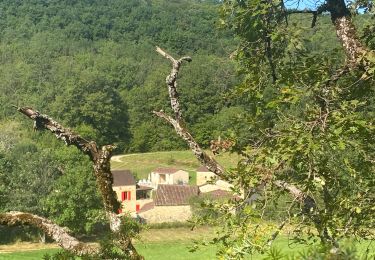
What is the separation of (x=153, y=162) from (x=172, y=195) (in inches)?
1092

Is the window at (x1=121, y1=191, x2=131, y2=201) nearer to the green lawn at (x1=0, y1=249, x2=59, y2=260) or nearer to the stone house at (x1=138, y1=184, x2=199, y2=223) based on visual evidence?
the stone house at (x1=138, y1=184, x2=199, y2=223)

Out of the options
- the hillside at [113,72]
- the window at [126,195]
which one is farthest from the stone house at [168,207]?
the hillside at [113,72]

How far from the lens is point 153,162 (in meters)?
78.1

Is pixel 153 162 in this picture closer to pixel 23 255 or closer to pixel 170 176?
pixel 170 176

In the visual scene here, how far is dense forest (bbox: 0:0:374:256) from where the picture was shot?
18.7 feet

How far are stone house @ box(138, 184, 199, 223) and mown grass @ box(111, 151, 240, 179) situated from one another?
2151 cm

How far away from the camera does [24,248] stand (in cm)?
4112

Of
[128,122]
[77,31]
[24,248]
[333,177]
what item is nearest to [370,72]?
[333,177]

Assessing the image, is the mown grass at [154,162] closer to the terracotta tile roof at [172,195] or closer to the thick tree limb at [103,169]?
the terracotta tile roof at [172,195]

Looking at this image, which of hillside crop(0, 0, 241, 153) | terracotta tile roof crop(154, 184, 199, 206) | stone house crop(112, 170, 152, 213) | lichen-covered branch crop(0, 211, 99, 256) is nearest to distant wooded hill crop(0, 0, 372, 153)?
hillside crop(0, 0, 241, 153)

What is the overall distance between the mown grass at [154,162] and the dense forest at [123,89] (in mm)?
4025

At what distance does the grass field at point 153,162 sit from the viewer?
74125mm

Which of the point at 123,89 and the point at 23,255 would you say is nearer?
the point at 23,255

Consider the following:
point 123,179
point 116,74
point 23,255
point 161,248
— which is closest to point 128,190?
point 123,179
